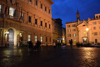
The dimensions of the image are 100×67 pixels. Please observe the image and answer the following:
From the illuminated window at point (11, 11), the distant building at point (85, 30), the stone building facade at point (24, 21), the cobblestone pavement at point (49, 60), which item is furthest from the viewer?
the distant building at point (85, 30)

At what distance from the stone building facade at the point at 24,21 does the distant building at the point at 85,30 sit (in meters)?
23.5

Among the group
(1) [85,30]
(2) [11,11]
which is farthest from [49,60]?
(1) [85,30]

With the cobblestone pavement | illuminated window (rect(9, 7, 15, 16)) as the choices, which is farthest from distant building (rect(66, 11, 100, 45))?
the cobblestone pavement

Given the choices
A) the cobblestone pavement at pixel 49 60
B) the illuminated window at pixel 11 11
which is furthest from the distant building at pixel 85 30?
the cobblestone pavement at pixel 49 60

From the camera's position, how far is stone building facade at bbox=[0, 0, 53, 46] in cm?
2546

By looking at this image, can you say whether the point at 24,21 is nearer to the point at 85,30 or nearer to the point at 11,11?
the point at 11,11

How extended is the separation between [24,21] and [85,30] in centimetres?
4090

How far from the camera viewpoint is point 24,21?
32.3 metres

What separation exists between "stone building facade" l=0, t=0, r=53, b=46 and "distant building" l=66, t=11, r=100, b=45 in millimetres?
23544

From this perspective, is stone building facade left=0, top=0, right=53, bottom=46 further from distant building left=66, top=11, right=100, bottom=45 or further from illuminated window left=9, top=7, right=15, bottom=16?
distant building left=66, top=11, right=100, bottom=45

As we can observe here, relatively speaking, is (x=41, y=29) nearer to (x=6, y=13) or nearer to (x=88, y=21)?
(x=6, y=13)

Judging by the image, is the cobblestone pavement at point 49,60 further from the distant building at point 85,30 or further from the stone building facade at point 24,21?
the distant building at point 85,30

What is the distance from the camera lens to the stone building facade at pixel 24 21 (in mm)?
25464

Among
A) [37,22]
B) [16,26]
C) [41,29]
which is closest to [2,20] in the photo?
[16,26]
